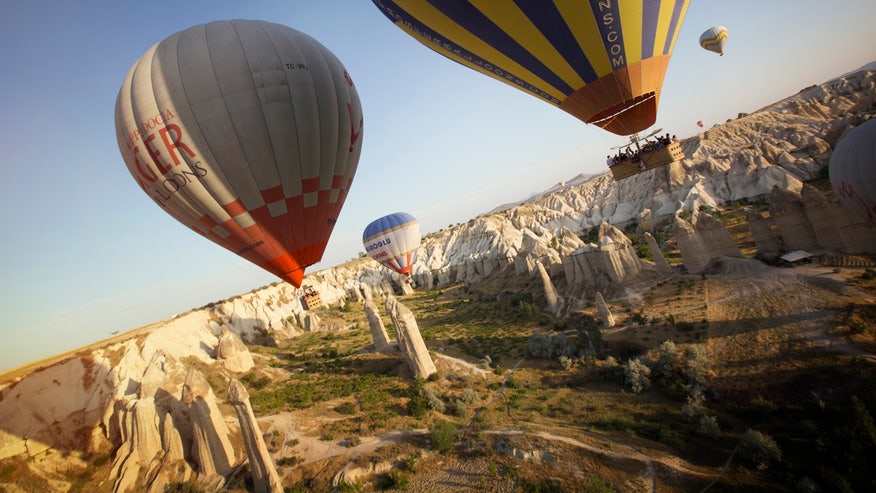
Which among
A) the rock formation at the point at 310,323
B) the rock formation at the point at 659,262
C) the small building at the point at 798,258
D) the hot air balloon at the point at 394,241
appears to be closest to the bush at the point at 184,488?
the hot air balloon at the point at 394,241

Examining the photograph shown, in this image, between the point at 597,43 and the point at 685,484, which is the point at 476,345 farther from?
the point at 597,43

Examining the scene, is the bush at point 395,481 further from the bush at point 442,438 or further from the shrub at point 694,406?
the shrub at point 694,406

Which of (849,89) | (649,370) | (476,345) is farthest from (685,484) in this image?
(849,89)

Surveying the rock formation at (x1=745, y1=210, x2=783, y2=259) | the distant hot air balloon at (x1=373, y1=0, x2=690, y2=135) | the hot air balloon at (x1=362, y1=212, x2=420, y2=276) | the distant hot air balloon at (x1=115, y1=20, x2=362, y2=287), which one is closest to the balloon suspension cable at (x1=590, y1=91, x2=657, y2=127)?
the distant hot air balloon at (x1=373, y1=0, x2=690, y2=135)

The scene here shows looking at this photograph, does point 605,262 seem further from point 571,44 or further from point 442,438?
point 571,44

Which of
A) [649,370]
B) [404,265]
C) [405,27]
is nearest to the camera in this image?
[405,27]

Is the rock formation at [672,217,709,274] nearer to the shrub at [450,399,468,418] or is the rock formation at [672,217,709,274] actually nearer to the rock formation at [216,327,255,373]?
the shrub at [450,399,468,418]

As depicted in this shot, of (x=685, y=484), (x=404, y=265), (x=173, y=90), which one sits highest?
(x=173, y=90)
